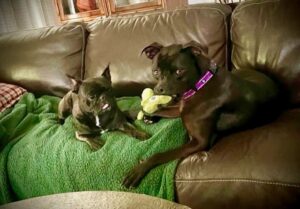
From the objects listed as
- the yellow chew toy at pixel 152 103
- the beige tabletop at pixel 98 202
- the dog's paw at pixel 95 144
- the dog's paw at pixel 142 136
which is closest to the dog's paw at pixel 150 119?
the yellow chew toy at pixel 152 103

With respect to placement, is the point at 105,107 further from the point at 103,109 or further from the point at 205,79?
the point at 205,79

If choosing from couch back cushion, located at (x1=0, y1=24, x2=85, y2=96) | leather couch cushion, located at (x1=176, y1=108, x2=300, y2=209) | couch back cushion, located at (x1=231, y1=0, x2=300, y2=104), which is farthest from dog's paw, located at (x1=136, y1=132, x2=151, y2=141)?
couch back cushion, located at (x1=0, y1=24, x2=85, y2=96)

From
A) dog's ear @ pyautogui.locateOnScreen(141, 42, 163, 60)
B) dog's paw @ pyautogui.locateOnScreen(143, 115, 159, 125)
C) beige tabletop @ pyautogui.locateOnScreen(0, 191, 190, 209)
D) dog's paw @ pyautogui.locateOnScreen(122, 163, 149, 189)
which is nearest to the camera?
beige tabletop @ pyautogui.locateOnScreen(0, 191, 190, 209)

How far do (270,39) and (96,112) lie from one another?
911 millimetres

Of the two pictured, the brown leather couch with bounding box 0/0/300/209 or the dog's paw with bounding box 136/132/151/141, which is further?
the dog's paw with bounding box 136/132/151/141

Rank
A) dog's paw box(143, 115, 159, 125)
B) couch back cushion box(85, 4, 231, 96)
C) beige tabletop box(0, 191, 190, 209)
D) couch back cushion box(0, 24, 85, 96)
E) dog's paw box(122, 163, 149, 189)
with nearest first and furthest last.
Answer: beige tabletop box(0, 191, 190, 209) < dog's paw box(122, 163, 149, 189) < dog's paw box(143, 115, 159, 125) < couch back cushion box(85, 4, 231, 96) < couch back cushion box(0, 24, 85, 96)

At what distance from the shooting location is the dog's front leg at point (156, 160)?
1.36 metres

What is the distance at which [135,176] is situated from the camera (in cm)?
136

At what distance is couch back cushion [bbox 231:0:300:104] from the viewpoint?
1695mm

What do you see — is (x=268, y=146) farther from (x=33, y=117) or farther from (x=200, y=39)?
(x=33, y=117)

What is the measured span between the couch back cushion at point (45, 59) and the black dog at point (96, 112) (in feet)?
1.99

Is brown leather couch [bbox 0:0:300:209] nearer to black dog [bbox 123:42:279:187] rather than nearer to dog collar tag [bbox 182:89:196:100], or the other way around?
black dog [bbox 123:42:279:187]

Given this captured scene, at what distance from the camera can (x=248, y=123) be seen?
151 cm

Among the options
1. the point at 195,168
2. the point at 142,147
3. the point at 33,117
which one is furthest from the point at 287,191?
the point at 33,117
